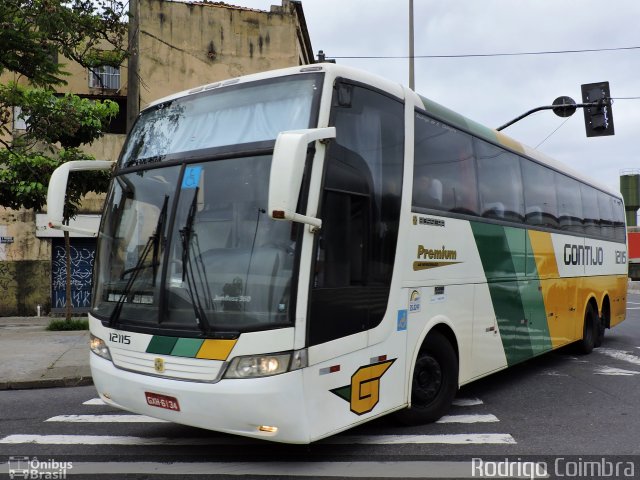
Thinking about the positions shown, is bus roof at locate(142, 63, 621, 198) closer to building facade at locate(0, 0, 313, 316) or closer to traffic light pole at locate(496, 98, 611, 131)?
traffic light pole at locate(496, 98, 611, 131)

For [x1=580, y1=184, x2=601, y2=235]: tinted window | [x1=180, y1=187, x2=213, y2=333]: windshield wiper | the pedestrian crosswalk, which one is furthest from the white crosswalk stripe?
[x1=580, y1=184, x2=601, y2=235]: tinted window

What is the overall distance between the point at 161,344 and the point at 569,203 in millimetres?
7578

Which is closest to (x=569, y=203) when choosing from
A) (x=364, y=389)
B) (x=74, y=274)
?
(x=364, y=389)

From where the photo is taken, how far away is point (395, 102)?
5355 millimetres

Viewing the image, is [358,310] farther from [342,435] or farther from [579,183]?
[579,183]

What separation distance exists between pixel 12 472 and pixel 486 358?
16.0ft

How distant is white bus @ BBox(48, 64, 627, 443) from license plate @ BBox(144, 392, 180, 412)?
12 millimetres

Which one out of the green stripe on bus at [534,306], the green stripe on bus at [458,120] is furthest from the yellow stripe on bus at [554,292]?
the green stripe on bus at [458,120]

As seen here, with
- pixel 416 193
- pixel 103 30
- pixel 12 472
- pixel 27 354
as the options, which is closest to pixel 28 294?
pixel 27 354

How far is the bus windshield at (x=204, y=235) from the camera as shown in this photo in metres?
4.18

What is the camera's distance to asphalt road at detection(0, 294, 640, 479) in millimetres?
4617

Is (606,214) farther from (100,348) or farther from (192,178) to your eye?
(100,348)

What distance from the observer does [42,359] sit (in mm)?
9586

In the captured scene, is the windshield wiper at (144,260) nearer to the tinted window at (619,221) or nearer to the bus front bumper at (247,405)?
the bus front bumper at (247,405)
